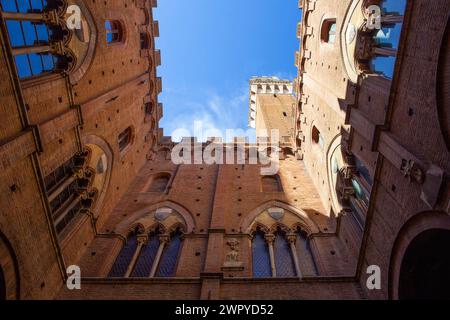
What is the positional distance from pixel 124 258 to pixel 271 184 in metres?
8.04

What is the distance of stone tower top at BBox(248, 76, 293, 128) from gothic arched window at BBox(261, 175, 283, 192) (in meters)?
31.0

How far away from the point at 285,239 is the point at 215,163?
24.4 ft

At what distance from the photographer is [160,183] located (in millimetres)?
17234

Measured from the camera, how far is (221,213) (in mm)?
13219

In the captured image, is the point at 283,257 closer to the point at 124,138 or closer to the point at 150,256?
the point at 150,256

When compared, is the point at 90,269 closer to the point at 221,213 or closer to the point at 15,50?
the point at 221,213

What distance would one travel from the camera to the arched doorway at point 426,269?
7.14m

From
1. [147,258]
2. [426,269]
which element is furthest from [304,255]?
[147,258]

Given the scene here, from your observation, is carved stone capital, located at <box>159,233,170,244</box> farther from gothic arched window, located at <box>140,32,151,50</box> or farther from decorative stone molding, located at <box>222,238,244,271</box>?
gothic arched window, located at <box>140,32,151,50</box>

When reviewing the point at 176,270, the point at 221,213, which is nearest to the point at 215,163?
the point at 221,213

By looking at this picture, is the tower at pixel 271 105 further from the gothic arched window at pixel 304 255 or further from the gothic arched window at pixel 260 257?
the gothic arched window at pixel 260 257

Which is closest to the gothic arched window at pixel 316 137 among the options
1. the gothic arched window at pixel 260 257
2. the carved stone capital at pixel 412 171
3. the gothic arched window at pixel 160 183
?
the gothic arched window at pixel 260 257

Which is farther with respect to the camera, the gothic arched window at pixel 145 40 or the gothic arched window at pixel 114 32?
the gothic arched window at pixel 145 40

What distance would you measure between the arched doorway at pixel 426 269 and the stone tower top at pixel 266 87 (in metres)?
40.1
